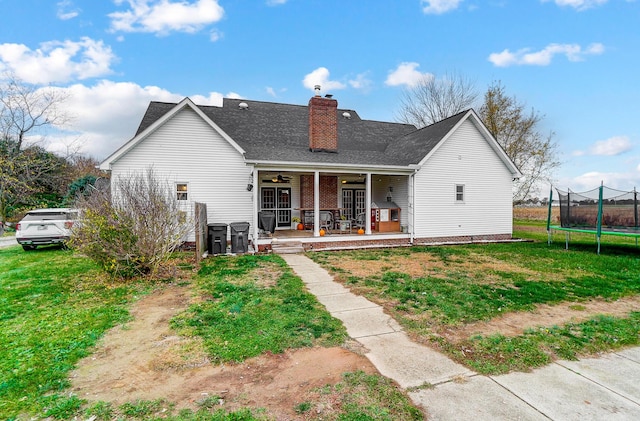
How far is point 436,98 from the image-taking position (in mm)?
26328

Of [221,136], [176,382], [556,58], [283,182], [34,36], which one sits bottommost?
[176,382]

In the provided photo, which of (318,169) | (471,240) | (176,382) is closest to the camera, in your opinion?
(176,382)

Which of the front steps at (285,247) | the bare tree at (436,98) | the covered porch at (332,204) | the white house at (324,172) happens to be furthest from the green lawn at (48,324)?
the bare tree at (436,98)

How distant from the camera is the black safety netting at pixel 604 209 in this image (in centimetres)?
1139

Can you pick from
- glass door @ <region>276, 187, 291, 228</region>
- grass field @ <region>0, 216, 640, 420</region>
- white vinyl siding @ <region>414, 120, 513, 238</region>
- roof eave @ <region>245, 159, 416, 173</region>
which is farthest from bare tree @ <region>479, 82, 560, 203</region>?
glass door @ <region>276, 187, 291, 228</region>

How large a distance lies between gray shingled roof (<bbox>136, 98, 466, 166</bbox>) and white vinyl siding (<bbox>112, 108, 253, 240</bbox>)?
43.8 inches

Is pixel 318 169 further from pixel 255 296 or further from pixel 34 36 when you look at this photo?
pixel 34 36

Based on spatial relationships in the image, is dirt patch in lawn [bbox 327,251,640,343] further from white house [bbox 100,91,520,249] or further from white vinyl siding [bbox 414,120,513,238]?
white vinyl siding [bbox 414,120,513,238]

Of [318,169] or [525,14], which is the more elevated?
[525,14]

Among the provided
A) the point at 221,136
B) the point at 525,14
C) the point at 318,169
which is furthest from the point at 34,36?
the point at 525,14

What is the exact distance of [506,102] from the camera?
21953mm

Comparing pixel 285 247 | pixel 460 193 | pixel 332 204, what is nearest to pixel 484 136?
pixel 460 193

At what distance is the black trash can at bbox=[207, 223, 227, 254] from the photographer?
35.6 ft

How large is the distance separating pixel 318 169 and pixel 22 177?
812 inches
